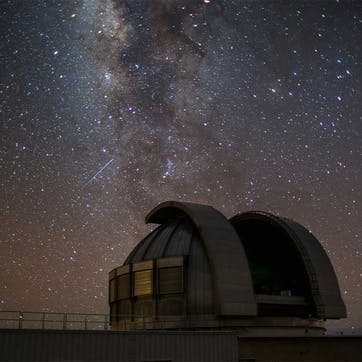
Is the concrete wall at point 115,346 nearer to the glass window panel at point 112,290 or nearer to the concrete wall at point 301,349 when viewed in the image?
the concrete wall at point 301,349

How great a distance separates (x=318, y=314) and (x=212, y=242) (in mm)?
6947

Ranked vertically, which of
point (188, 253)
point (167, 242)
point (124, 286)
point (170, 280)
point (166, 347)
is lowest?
point (166, 347)

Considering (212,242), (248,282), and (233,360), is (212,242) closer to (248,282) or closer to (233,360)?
(248,282)

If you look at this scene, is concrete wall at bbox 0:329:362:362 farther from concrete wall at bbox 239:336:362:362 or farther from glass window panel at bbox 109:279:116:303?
glass window panel at bbox 109:279:116:303

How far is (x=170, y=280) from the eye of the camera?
25.6 meters

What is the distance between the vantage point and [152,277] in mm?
26203

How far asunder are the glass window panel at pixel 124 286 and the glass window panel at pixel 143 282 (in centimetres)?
58

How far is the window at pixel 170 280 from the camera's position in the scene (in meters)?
25.3

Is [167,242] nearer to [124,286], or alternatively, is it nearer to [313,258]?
[124,286]

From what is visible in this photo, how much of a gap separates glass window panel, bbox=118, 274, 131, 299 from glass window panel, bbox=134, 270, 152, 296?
0.58 metres

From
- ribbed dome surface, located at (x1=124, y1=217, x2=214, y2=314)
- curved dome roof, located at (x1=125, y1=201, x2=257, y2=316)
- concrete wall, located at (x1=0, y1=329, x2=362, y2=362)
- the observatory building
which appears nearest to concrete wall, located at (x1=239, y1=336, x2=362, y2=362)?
concrete wall, located at (x1=0, y1=329, x2=362, y2=362)

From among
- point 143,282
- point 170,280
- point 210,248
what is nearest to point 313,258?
point 210,248

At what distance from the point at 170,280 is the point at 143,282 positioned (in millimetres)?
1710

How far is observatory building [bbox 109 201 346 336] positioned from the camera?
24328mm
